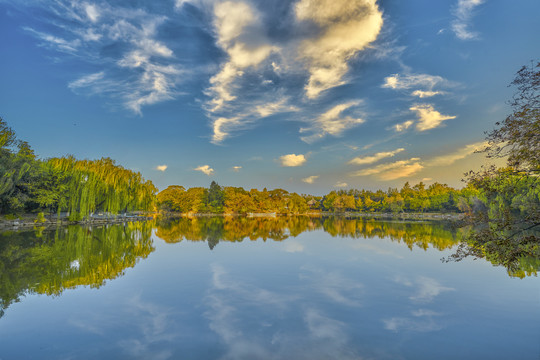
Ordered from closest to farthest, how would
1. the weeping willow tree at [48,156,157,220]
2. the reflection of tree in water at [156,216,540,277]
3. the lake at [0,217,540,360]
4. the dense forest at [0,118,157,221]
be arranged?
1. the lake at [0,217,540,360]
2. the reflection of tree in water at [156,216,540,277]
3. the dense forest at [0,118,157,221]
4. the weeping willow tree at [48,156,157,220]

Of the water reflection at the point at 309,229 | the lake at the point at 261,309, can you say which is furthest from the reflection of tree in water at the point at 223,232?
the lake at the point at 261,309

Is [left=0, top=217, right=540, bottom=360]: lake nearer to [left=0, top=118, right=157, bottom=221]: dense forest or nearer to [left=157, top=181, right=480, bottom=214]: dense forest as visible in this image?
A: [left=0, top=118, right=157, bottom=221]: dense forest

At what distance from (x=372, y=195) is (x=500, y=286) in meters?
92.6

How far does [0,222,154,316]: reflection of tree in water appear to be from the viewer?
8.50 meters

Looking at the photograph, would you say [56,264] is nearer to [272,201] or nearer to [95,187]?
[95,187]

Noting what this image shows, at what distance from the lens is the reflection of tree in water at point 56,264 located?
850 cm

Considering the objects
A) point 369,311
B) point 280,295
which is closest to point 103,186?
point 280,295

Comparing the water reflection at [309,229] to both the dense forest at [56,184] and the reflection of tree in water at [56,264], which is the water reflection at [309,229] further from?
the dense forest at [56,184]

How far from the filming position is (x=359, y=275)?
10898 mm

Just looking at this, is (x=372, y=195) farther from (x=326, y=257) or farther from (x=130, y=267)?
(x=130, y=267)

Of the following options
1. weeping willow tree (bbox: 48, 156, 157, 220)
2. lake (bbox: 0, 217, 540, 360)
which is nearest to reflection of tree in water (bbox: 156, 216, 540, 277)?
lake (bbox: 0, 217, 540, 360)

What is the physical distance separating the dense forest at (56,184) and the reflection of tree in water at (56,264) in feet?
42.6

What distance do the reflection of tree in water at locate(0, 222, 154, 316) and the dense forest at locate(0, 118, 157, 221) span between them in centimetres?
1298

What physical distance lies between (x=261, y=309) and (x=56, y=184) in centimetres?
3299
